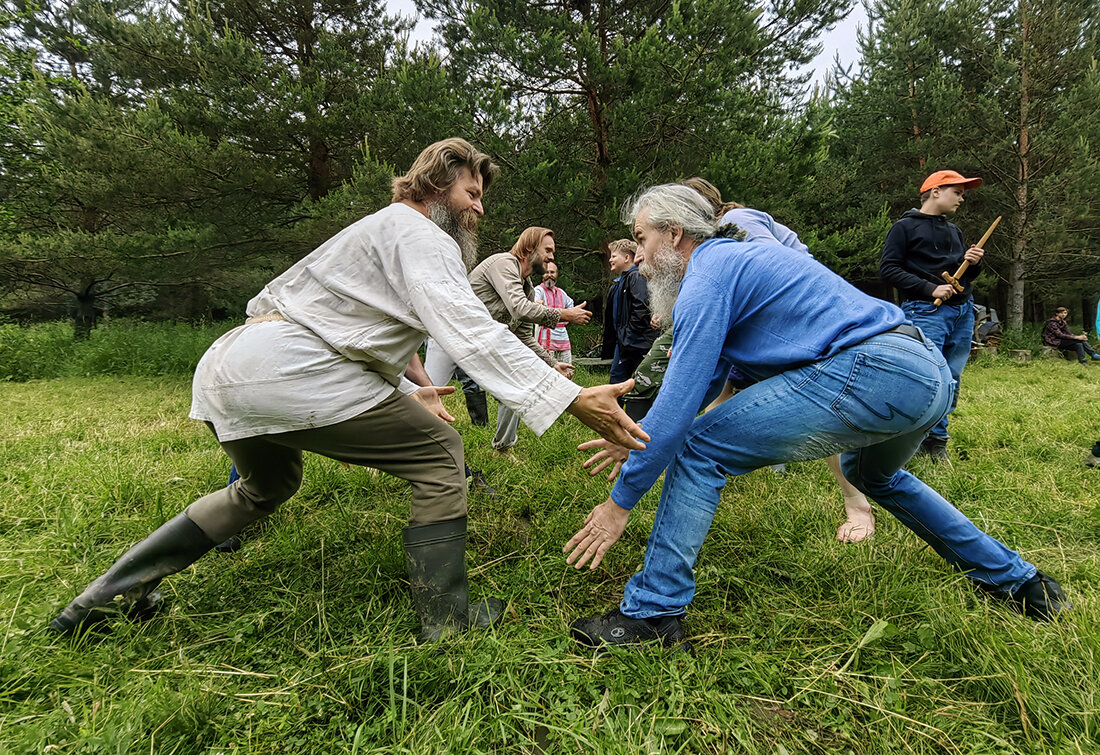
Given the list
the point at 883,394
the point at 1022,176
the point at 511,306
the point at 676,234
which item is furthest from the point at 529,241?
the point at 1022,176

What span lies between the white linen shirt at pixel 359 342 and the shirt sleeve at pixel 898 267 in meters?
3.65

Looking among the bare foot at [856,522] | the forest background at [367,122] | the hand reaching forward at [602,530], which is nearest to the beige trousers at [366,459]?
the hand reaching forward at [602,530]

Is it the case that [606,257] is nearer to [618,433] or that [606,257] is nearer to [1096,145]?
[618,433]

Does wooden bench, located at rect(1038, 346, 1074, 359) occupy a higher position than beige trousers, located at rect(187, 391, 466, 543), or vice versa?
beige trousers, located at rect(187, 391, 466, 543)

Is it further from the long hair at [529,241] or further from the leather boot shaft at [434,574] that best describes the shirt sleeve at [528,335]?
the leather boot shaft at [434,574]

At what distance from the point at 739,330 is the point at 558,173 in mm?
7618

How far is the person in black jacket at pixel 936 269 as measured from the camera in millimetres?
3984

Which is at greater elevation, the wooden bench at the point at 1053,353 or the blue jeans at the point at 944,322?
the blue jeans at the point at 944,322

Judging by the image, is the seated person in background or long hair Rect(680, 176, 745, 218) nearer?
long hair Rect(680, 176, 745, 218)

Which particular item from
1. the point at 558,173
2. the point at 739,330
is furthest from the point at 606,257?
the point at 739,330

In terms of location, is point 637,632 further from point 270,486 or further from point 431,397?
point 270,486

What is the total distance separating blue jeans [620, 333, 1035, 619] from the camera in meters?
1.68

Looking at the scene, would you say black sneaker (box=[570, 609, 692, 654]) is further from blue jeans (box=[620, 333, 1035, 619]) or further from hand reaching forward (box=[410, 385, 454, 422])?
hand reaching forward (box=[410, 385, 454, 422])

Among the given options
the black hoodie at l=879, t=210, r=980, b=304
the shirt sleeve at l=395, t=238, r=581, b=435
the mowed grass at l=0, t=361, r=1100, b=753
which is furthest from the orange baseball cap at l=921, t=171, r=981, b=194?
the shirt sleeve at l=395, t=238, r=581, b=435
